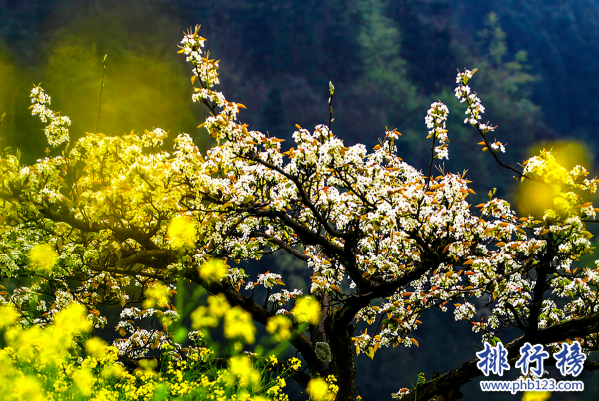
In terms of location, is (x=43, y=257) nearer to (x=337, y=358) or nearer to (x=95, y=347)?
(x=95, y=347)

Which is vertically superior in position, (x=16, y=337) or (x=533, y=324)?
(x=533, y=324)

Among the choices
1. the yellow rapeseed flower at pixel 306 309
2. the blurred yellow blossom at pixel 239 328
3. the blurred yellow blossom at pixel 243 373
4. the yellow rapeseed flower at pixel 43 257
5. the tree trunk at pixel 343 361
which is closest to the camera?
the blurred yellow blossom at pixel 243 373

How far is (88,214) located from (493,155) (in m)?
6.13

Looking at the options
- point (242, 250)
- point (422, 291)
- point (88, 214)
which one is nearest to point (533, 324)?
point (422, 291)

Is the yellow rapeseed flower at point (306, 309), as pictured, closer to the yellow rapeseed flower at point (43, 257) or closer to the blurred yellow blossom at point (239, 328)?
the blurred yellow blossom at point (239, 328)

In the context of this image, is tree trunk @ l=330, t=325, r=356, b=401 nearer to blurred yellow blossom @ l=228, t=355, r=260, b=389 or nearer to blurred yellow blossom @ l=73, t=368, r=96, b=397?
blurred yellow blossom @ l=228, t=355, r=260, b=389

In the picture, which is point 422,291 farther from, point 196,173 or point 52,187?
point 52,187

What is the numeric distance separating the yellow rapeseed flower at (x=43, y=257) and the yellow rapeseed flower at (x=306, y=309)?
417 cm

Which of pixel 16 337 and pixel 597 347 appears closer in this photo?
pixel 16 337

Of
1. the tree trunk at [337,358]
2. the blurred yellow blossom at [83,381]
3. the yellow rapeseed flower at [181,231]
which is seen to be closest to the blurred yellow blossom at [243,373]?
the blurred yellow blossom at [83,381]

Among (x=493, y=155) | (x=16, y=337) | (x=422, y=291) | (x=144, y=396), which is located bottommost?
(x=144, y=396)

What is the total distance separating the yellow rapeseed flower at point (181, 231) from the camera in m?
6.43

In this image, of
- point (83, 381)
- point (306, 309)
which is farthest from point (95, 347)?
point (306, 309)

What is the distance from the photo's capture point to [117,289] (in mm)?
9062
